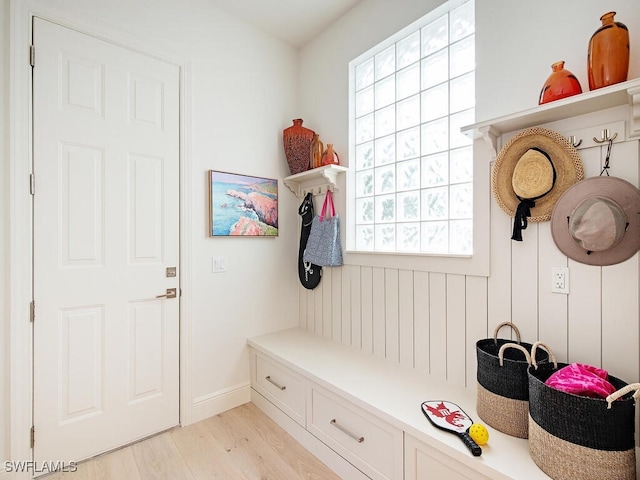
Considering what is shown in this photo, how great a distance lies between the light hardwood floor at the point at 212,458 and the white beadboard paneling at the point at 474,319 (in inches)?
36.9

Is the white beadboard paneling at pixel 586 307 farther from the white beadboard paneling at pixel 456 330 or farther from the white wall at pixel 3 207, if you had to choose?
the white wall at pixel 3 207

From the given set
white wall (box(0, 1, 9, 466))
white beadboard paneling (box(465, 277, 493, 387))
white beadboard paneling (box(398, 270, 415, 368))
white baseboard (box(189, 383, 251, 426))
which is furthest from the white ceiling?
white baseboard (box(189, 383, 251, 426))

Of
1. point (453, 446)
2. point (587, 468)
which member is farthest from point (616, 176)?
point (453, 446)

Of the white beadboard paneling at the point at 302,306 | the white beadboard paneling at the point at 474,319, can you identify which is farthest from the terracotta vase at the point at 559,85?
the white beadboard paneling at the point at 302,306

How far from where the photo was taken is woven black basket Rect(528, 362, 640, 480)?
3.20ft

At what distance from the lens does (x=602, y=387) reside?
1062 millimetres

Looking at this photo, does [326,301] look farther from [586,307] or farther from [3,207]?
[3,207]

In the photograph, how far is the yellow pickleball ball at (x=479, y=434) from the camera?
3.98 ft

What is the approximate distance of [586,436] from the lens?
996mm

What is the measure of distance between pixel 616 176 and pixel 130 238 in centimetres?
244

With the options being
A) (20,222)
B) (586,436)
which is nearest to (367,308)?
(586,436)

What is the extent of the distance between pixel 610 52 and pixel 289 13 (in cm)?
204

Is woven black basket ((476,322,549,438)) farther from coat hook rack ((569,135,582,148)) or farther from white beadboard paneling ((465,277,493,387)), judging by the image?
coat hook rack ((569,135,582,148))

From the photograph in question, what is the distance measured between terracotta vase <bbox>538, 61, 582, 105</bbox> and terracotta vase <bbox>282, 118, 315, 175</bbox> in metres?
1.60
